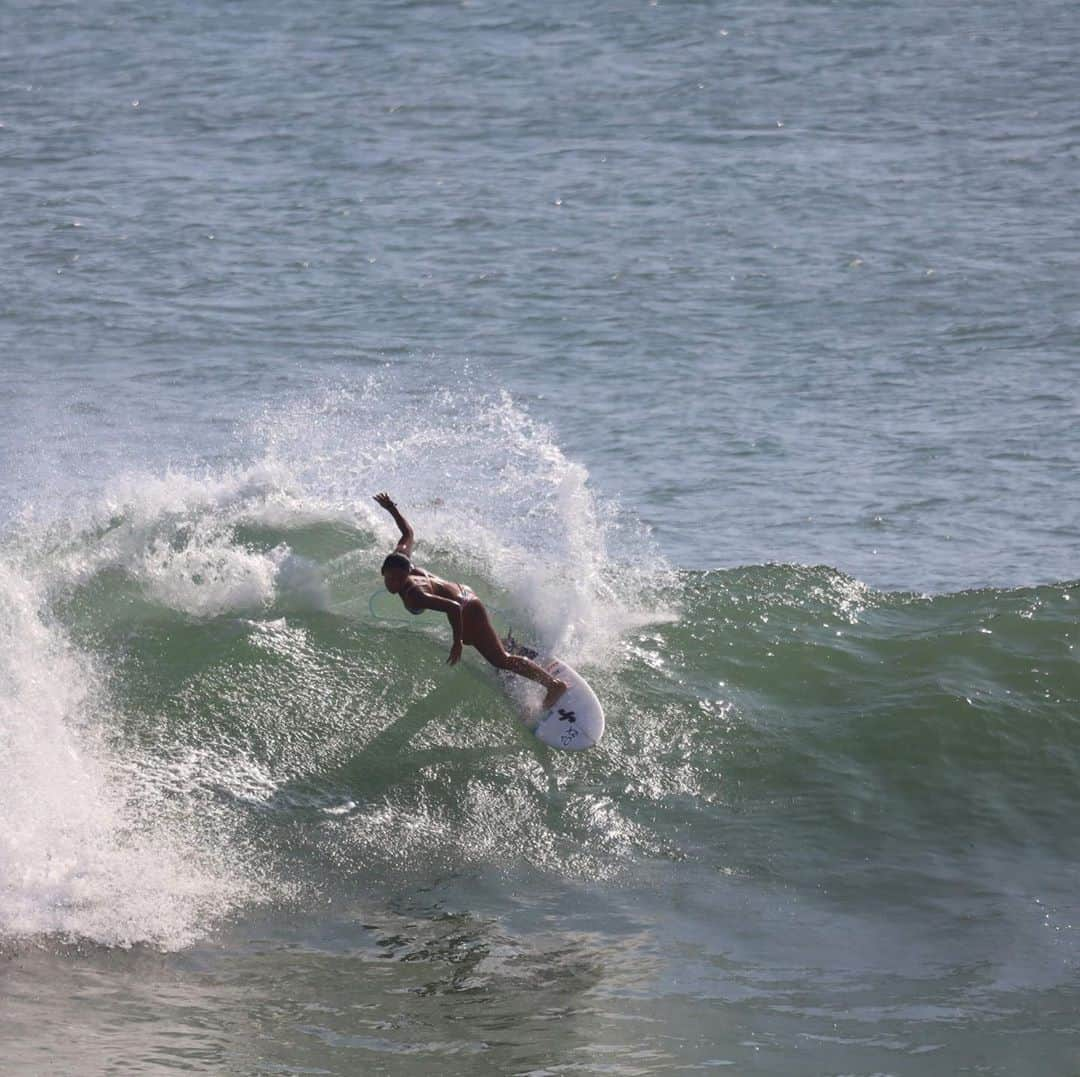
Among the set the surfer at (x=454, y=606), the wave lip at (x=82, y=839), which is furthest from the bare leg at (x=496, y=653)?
the wave lip at (x=82, y=839)

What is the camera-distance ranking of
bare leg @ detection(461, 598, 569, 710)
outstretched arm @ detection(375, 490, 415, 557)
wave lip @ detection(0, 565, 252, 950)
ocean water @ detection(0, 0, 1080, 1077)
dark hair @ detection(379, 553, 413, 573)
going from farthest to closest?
1. bare leg @ detection(461, 598, 569, 710)
2. outstretched arm @ detection(375, 490, 415, 557)
3. dark hair @ detection(379, 553, 413, 573)
4. wave lip @ detection(0, 565, 252, 950)
5. ocean water @ detection(0, 0, 1080, 1077)

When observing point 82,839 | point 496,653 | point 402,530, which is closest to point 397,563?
point 402,530

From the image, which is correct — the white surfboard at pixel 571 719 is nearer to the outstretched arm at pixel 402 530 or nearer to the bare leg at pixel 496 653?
the bare leg at pixel 496 653

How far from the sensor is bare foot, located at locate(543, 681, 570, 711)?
11.1 meters

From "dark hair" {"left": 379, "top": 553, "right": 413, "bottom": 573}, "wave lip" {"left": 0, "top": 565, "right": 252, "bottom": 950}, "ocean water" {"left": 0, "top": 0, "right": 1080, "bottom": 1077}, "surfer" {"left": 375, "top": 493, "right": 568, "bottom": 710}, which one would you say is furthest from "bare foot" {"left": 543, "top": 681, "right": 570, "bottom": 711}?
"wave lip" {"left": 0, "top": 565, "right": 252, "bottom": 950}

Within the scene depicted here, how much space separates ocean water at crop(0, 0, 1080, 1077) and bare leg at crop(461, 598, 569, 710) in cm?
39

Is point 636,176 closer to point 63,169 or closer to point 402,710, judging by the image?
point 63,169

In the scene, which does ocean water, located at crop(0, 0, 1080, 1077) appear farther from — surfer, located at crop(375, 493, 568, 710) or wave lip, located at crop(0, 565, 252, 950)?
surfer, located at crop(375, 493, 568, 710)

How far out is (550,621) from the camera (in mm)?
12141

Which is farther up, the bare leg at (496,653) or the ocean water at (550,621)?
the bare leg at (496,653)

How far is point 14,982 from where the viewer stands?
828 centimetres

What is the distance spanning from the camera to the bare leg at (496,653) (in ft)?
35.8

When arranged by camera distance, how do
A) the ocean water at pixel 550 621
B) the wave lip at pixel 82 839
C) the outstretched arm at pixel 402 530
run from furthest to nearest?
the outstretched arm at pixel 402 530 < the wave lip at pixel 82 839 < the ocean water at pixel 550 621

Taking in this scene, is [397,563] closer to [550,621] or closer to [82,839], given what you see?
[550,621]
